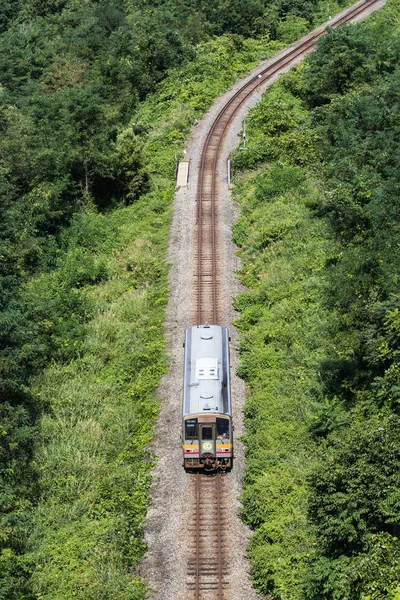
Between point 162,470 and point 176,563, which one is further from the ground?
point 162,470

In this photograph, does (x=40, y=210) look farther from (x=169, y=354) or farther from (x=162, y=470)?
(x=162, y=470)

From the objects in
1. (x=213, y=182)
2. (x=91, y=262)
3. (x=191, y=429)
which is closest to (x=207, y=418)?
(x=191, y=429)

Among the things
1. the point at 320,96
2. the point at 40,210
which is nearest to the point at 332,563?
the point at 40,210

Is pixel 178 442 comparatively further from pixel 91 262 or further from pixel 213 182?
pixel 213 182

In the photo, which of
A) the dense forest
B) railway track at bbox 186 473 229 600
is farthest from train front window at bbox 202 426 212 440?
the dense forest

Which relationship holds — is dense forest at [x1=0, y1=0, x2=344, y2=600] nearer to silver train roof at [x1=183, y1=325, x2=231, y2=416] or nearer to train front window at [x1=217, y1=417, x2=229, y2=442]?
silver train roof at [x1=183, y1=325, x2=231, y2=416]

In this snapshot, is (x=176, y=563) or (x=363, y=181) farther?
(x=363, y=181)

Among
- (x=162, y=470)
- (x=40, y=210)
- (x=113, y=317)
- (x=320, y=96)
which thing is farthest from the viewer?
(x=320, y=96)
